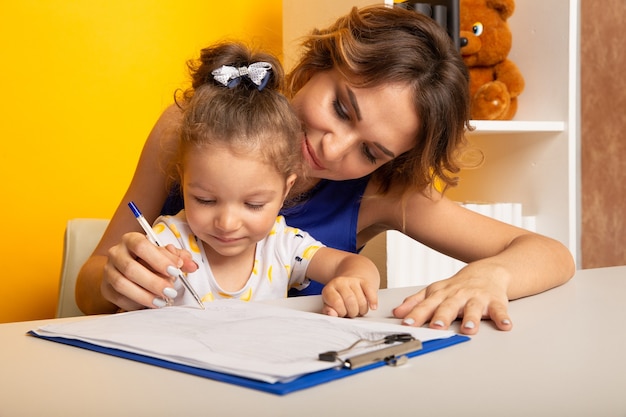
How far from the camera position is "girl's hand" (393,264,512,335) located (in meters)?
0.84

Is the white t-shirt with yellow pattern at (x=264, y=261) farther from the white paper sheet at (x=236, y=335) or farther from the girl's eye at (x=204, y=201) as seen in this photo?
the white paper sheet at (x=236, y=335)

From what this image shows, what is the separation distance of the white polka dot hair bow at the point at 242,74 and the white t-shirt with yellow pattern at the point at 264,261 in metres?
0.24

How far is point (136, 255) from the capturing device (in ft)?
3.12

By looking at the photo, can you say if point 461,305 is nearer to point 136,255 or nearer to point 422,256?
point 136,255

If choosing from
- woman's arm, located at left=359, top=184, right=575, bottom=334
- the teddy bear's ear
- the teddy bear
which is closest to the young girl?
woman's arm, located at left=359, top=184, right=575, bottom=334

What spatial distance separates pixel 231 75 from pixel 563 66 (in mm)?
1270

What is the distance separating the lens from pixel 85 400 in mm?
541

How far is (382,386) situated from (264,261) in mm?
655

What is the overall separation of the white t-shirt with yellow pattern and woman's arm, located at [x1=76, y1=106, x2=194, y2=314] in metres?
0.11

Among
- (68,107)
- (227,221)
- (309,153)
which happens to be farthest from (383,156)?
(68,107)

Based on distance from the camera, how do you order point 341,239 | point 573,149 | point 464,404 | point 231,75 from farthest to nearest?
point 573,149, point 341,239, point 231,75, point 464,404

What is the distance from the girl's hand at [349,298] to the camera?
0.90 m

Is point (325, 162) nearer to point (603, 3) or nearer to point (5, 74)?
point (5, 74)

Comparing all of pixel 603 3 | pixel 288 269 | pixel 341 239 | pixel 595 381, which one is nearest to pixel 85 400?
pixel 595 381
